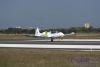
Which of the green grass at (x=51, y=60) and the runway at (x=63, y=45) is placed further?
the runway at (x=63, y=45)

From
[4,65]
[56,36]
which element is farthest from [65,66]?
[56,36]

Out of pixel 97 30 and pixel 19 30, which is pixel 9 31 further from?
pixel 97 30

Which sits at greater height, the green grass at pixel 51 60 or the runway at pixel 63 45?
the runway at pixel 63 45

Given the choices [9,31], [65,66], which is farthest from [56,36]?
[9,31]

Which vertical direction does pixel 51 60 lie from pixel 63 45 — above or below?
below

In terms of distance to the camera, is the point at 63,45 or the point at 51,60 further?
the point at 63,45

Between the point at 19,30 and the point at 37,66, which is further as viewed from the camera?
the point at 19,30

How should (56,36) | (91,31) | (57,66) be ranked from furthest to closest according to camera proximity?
(91,31), (56,36), (57,66)

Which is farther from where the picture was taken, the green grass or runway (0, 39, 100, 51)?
runway (0, 39, 100, 51)

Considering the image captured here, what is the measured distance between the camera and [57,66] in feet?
81.4

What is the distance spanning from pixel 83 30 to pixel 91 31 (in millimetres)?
3593

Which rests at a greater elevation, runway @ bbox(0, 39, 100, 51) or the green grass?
runway @ bbox(0, 39, 100, 51)

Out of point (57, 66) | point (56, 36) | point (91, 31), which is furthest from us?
point (91, 31)

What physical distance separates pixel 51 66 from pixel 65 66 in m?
1.13
